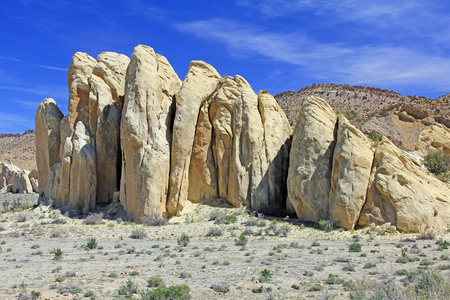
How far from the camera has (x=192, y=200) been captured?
1086 inches

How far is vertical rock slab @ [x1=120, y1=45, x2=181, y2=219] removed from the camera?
24.8 metres

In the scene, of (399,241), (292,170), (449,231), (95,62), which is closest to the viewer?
(399,241)

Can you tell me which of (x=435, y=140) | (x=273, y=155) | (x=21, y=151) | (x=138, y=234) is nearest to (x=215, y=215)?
(x=138, y=234)

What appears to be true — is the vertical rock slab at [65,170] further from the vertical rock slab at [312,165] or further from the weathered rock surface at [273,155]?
the vertical rock slab at [312,165]

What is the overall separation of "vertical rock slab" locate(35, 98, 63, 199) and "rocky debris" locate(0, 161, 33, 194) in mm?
14432

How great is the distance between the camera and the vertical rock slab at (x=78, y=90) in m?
29.8

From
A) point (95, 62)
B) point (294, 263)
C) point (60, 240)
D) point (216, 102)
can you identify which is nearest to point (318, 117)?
point (216, 102)

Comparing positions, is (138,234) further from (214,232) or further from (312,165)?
(312,165)

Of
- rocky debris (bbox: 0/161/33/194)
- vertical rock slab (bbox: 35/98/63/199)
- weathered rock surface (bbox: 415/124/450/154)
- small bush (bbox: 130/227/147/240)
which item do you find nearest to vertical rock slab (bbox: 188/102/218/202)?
small bush (bbox: 130/227/147/240)

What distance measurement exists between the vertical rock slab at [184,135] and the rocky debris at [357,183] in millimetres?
7105

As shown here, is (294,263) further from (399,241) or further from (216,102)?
(216,102)

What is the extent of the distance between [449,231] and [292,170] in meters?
8.81

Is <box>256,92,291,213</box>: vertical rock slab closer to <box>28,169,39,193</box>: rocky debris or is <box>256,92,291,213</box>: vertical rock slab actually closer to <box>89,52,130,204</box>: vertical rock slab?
<box>89,52,130,204</box>: vertical rock slab

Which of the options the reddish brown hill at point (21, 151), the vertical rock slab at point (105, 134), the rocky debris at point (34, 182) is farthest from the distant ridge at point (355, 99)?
the reddish brown hill at point (21, 151)
